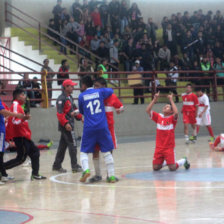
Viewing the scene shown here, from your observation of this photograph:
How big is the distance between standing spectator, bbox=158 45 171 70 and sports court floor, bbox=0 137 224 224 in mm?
14309

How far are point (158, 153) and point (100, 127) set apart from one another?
2.00 metres

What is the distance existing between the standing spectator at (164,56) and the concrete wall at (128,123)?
131 inches

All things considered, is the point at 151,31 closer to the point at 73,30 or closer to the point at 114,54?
the point at 114,54

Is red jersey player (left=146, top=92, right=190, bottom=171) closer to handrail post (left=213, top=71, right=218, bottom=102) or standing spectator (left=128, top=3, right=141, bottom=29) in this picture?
handrail post (left=213, top=71, right=218, bottom=102)

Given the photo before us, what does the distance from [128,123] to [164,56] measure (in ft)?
19.2

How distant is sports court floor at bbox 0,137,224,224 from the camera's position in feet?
24.5

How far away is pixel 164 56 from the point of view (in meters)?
27.9

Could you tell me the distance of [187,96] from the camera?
20.0m

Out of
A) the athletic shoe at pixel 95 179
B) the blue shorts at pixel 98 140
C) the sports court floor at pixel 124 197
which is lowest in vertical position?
the sports court floor at pixel 124 197

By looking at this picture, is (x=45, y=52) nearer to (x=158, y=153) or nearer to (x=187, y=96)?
(x=187, y=96)

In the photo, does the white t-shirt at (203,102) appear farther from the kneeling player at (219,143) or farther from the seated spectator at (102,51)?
the seated spectator at (102,51)

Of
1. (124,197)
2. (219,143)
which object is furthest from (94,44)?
(124,197)

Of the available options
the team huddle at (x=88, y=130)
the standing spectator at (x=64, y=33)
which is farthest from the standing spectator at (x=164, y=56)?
the team huddle at (x=88, y=130)

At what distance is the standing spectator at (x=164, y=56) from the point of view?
27.7m
